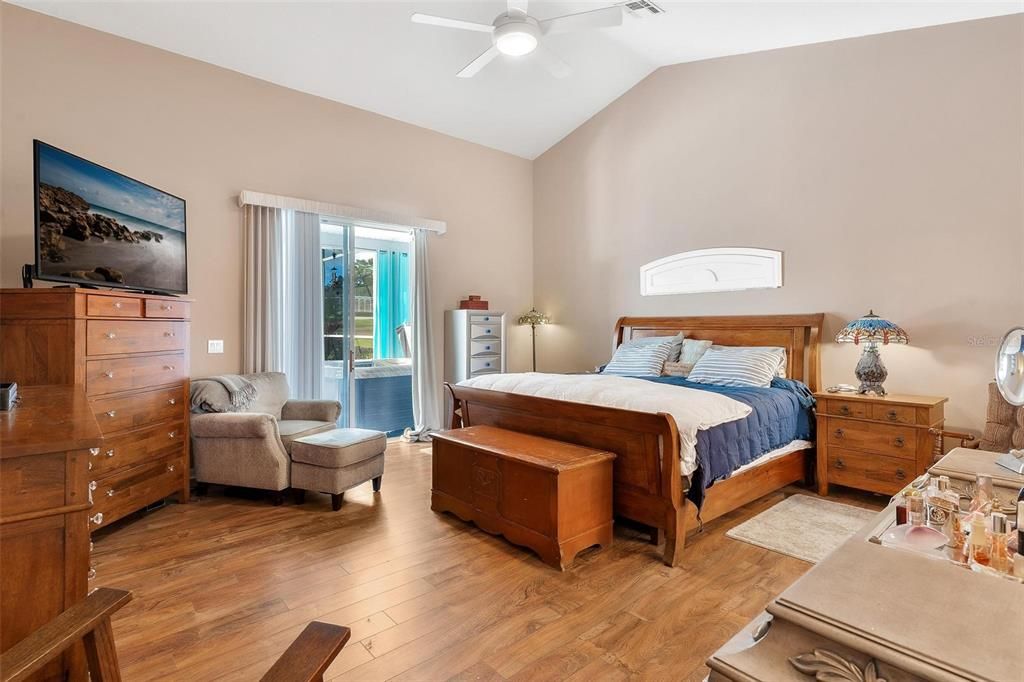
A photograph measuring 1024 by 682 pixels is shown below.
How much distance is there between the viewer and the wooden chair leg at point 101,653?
102 cm

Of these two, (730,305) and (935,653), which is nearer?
(935,653)

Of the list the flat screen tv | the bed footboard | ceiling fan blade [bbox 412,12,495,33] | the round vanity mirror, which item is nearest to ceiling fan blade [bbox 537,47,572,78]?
ceiling fan blade [bbox 412,12,495,33]

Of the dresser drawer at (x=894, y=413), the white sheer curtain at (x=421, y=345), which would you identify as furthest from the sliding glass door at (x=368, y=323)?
the dresser drawer at (x=894, y=413)

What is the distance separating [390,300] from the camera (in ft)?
18.2

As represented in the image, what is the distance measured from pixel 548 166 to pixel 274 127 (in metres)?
3.20

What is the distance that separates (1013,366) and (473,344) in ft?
14.7

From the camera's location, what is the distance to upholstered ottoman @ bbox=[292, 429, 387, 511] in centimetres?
338

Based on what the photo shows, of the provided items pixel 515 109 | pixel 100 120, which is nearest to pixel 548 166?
pixel 515 109

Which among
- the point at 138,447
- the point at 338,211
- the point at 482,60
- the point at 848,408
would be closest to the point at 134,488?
the point at 138,447

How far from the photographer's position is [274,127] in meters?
4.49

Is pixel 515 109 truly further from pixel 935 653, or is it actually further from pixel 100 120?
pixel 935 653

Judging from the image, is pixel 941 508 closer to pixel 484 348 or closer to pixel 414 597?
pixel 414 597

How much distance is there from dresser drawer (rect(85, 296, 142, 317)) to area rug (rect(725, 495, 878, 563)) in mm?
3789

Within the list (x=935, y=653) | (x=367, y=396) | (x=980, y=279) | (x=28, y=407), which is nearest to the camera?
(x=935, y=653)
